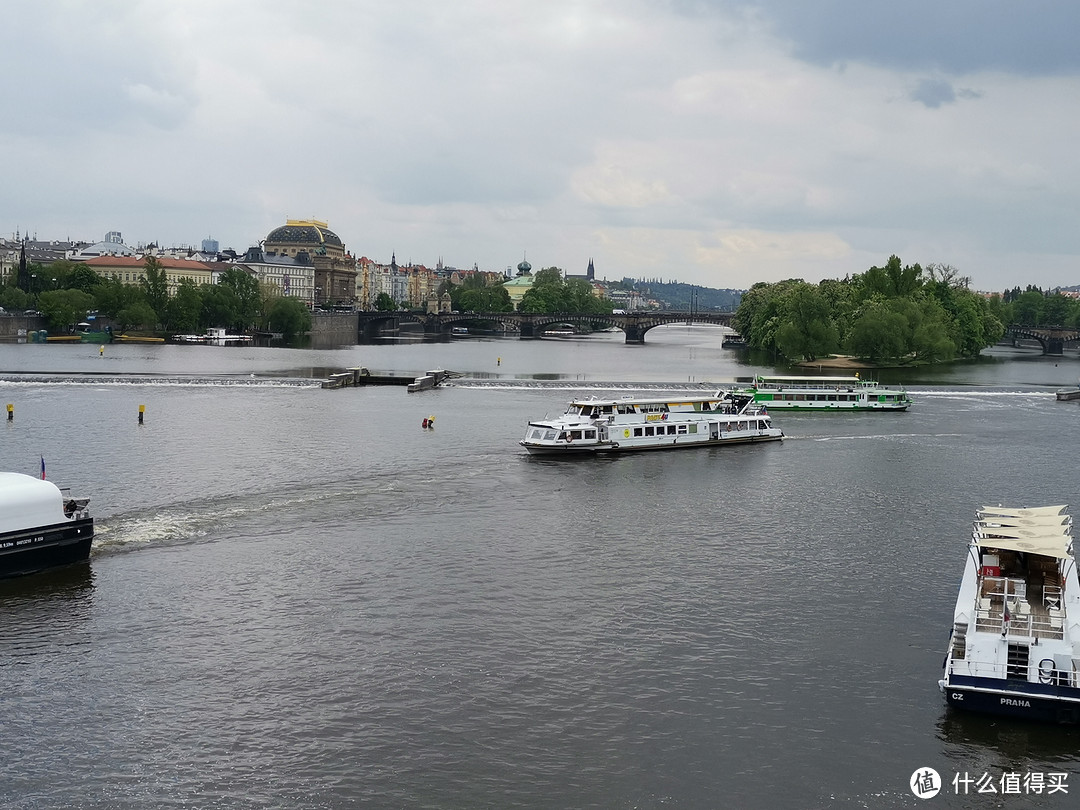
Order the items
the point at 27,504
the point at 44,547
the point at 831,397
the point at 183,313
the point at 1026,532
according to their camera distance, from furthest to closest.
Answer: the point at 183,313
the point at 831,397
the point at 44,547
the point at 27,504
the point at 1026,532

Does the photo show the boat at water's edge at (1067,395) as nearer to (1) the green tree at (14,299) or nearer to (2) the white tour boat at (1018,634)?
(2) the white tour boat at (1018,634)

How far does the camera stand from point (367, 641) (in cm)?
3291

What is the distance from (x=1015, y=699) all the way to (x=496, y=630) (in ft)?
46.7

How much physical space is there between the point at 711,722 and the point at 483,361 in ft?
410

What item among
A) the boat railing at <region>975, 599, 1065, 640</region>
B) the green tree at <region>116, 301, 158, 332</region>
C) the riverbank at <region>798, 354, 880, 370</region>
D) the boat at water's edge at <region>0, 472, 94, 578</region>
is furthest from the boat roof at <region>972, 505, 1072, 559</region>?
the green tree at <region>116, 301, 158, 332</region>

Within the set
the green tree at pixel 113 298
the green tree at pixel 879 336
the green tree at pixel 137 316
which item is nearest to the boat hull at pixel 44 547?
the green tree at pixel 879 336

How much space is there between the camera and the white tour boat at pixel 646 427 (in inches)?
2682

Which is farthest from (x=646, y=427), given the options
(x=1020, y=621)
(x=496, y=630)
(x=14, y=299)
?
(x=14, y=299)

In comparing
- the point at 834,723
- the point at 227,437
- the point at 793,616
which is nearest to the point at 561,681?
the point at 834,723

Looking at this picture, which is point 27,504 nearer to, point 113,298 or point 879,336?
point 879,336

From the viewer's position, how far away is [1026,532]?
35562mm

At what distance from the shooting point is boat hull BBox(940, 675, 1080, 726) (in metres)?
27.6

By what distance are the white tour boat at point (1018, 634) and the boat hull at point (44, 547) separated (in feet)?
91.5

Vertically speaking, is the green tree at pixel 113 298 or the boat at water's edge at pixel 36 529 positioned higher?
the green tree at pixel 113 298
